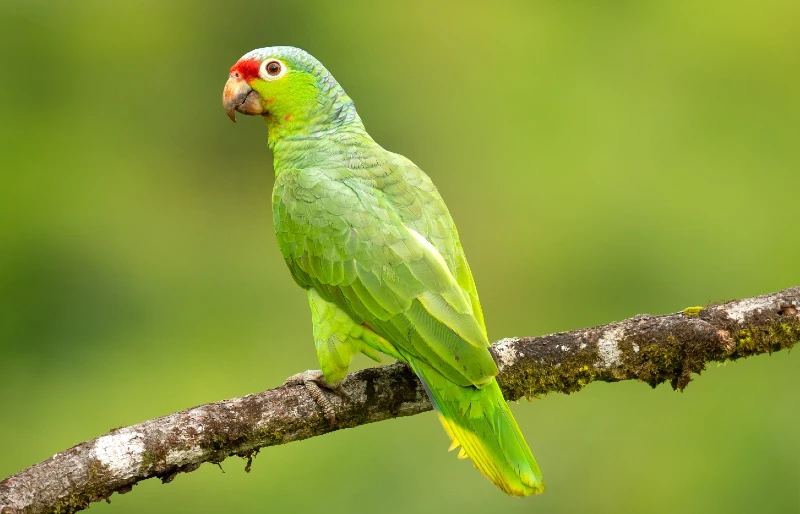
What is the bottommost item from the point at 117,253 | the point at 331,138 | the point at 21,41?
the point at 117,253

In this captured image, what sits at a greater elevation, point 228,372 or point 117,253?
point 117,253

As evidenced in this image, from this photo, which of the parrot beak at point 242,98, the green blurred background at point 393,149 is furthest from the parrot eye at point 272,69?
the green blurred background at point 393,149

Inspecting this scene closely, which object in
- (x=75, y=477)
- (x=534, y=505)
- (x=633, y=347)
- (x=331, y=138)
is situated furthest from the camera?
(x=534, y=505)

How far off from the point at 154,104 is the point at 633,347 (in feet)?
19.4

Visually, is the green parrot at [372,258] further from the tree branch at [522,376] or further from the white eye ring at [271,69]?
the tree branch at [522,376]

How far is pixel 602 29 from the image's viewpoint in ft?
27.4

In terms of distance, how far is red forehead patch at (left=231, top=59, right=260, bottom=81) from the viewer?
4125mm

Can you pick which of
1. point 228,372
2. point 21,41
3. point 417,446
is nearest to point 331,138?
point 417,446

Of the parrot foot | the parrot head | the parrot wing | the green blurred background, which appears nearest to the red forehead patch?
the parrot head

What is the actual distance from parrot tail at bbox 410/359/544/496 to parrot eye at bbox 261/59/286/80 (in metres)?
1.67

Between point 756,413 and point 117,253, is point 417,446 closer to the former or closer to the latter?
point 756,413

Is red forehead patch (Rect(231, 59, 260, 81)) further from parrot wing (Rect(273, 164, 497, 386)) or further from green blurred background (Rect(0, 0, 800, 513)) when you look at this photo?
green blurred background (Rect(0, 0, 800, 513))

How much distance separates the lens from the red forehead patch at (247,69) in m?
4.12

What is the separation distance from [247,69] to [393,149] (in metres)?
3.87
